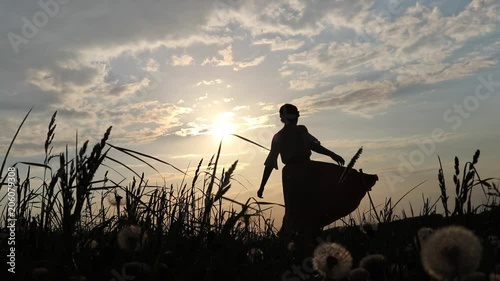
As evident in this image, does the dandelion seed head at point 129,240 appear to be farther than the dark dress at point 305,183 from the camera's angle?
No

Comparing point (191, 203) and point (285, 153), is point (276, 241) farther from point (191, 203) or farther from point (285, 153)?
point (285, 153)

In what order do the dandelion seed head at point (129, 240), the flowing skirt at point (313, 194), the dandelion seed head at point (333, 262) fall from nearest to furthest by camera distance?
the dandelion seed head at point (333, 262), the dandelion seed head at point (129, 240), the flowing skirt at point (313, 194)

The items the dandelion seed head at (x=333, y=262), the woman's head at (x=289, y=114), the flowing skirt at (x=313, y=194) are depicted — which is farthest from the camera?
the woman's head at (x=289, y=114)

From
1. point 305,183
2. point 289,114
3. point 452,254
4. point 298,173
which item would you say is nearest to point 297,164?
point 298,173

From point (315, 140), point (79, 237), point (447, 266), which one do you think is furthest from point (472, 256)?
point (315, 140)

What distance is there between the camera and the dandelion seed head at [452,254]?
1.62 m

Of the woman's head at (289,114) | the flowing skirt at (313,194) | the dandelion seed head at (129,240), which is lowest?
the dandelion seed head at (129,240)

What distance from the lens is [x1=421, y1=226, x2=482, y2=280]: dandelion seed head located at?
162 centimetres

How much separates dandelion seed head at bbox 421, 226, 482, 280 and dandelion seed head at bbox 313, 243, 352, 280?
69 cm

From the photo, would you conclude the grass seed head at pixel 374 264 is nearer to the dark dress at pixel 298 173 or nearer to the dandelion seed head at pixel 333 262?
the dandelion seed head at pixel 333 262

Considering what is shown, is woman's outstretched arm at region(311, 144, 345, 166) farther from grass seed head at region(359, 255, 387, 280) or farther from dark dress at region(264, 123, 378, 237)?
grass seed head at region(359, 255, 387, 280)

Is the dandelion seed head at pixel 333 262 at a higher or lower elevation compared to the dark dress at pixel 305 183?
lower

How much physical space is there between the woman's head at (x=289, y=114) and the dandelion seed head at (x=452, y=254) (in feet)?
29.4

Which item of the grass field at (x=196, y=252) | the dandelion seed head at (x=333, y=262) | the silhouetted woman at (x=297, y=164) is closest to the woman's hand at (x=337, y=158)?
the silhouetted woman at (x=297, y=164)
